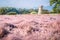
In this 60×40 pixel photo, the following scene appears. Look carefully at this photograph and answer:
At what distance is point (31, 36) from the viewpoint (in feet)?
4.72

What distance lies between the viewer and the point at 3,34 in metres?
1.43

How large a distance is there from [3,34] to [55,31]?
525mm

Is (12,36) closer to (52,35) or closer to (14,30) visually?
(14,30)

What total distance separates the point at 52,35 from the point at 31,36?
0.21 meters

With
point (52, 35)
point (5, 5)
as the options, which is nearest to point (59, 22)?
point (52, 35)

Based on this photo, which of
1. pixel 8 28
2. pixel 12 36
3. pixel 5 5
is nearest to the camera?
pixel 12 36

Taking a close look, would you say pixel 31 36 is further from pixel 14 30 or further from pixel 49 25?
pixel 49 25

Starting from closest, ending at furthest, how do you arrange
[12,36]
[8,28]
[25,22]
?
[12,36]
[8,28]
[25,22]

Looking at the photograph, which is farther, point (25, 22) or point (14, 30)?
point (25, 22)

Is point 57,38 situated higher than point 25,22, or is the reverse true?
point 25,22

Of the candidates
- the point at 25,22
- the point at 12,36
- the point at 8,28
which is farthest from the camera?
the point at 25,22

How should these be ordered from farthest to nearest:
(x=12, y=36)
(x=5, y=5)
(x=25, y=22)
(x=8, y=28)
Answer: (x=5, y=5)
(x=25, y=22)
(x=8, y=28)
(x=12, y=36)

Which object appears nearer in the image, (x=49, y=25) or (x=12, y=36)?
(x=12, y=36)

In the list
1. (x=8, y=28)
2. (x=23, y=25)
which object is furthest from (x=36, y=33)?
(x=8, y=28)
